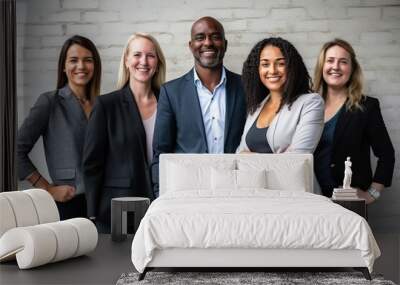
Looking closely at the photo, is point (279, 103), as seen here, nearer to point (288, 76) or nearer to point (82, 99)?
point (288, 76)

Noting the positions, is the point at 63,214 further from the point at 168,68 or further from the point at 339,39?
the point at 339,39

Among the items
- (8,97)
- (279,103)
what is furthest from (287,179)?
(8,97)

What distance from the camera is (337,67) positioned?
7039mm

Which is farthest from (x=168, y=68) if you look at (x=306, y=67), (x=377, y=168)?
(x=377, y=168)

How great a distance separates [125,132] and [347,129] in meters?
2.17

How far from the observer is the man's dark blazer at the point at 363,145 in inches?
274

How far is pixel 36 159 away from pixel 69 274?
2.28 metres

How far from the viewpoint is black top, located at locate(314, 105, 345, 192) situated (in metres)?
6.98

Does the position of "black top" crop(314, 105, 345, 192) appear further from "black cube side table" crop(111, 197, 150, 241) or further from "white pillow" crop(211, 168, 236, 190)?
"black cube side table" crop(111, 197, 150, 241)

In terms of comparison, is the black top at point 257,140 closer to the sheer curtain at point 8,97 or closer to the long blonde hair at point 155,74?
the long blonde hair at point 155,74

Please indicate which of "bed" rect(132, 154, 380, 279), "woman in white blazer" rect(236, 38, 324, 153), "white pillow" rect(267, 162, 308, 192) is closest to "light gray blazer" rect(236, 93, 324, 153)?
"woman in white blazer" rect(236, 38, 324, 153)

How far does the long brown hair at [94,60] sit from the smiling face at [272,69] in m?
1.62

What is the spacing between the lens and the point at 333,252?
501 cm

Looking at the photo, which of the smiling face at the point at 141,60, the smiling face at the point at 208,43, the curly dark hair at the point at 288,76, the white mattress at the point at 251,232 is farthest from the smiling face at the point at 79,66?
the white mattress at the point at 251,232
